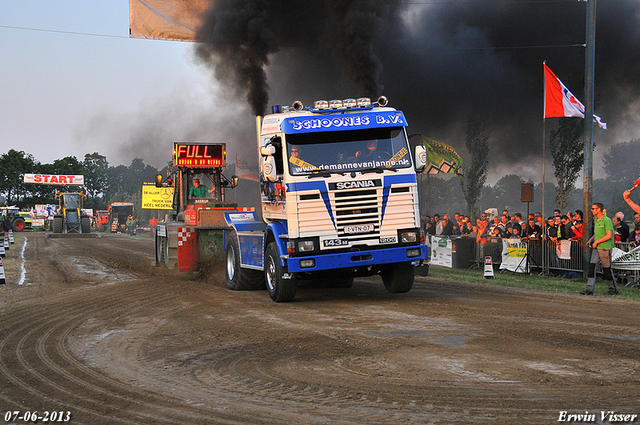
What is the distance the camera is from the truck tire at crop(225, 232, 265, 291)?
13.6m

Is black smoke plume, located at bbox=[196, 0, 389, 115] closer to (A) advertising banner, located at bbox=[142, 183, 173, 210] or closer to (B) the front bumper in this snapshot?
(B) the front bumper

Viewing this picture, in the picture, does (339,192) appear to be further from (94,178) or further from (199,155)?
(94,178)

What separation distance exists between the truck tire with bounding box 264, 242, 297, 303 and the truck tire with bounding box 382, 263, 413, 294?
6.62 feet

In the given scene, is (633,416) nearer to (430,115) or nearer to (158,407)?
(158,407)

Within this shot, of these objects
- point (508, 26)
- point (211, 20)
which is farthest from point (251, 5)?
point (508, 26)

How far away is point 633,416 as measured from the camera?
4.75 m

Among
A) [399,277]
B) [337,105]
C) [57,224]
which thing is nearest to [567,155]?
[399,277]

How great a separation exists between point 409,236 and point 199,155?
26.3 feet

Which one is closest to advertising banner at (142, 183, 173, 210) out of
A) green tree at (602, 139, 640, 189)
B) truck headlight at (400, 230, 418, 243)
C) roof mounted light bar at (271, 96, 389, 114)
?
roof mounted light bar at (271, 96, 389, 114)

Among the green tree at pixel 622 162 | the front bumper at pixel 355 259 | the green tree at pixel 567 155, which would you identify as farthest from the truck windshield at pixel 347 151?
the green tree at pixel 622 162

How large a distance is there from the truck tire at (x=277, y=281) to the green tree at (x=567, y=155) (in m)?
23.3

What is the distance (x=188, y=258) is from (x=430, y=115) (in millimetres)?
19520

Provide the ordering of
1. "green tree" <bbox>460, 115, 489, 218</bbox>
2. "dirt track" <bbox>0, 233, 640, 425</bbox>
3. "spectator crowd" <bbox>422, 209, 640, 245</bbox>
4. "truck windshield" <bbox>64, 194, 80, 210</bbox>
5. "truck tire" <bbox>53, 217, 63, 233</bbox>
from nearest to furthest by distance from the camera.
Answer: "dirt track" <bbox>0, 233, 640, 425</bbox>, "spectator crowd" <bbox>422, 209, 640, 245</bbox>, "green tree" <bbox>460, 115, 489, 218</bbox>, "truck tire" <bbox>53, 217, 63, 233</bbox>, "truck windshield" <bbox>64, 194, 80, 210</bbox>

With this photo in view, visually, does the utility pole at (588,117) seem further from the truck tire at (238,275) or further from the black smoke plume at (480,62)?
the black smoke plume at (480,62)
